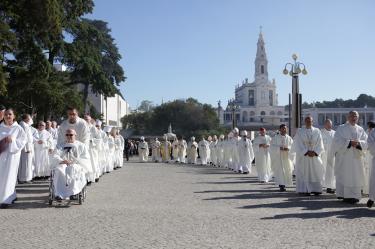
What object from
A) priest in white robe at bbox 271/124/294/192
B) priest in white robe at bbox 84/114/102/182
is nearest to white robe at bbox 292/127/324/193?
priest in white robe at bbox 271/124/294/192

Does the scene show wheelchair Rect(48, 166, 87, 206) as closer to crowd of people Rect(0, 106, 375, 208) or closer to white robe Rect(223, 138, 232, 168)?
crowd of people Rect(0, 106, 375, 208)

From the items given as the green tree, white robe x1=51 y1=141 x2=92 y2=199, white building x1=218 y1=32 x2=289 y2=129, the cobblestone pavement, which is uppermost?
white building x1=218 y1=32 x2=289 y2=129

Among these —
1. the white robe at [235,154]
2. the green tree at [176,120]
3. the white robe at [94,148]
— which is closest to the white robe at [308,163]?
the white robe at [94,148]

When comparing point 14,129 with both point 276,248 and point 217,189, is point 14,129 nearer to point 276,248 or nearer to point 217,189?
point 217,189

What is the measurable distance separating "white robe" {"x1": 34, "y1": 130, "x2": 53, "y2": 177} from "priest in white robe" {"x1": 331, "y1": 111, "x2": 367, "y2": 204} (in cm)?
1051

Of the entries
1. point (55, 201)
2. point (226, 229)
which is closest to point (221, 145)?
point (55, 201)

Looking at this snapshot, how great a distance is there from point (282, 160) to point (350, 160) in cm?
376

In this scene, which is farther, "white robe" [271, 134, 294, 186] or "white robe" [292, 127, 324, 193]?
"white robe" [271, 134, 294, 186]

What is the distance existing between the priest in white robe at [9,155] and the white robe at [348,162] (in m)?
7.72

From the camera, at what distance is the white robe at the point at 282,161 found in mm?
→ 16016

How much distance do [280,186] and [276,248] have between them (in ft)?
28.0

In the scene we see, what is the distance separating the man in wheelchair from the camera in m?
11.4

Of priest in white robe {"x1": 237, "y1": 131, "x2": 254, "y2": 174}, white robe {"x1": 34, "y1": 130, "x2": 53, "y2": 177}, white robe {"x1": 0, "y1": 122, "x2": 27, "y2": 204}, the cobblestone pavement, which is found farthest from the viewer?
priest in white robe {"x1": 237, "y1": 131, "x2": 254, "y2": 174}

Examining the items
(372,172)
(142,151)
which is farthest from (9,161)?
(142,151)
